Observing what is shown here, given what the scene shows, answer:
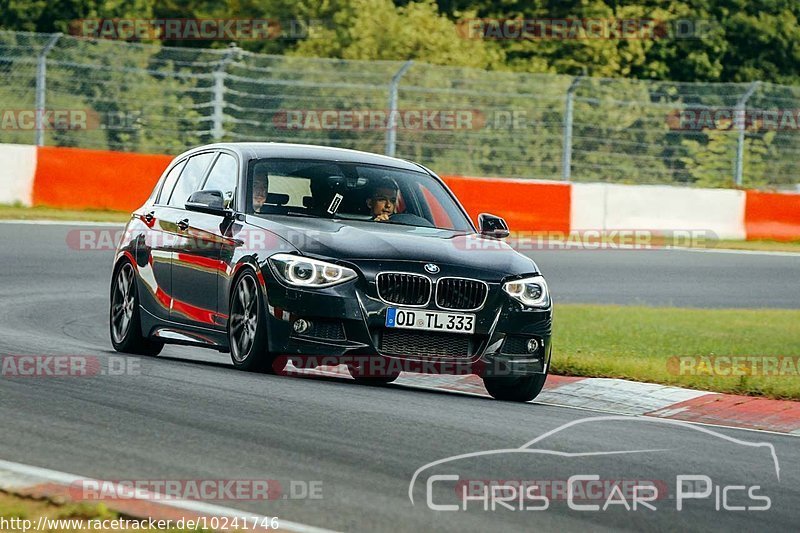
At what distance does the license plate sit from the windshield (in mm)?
1233

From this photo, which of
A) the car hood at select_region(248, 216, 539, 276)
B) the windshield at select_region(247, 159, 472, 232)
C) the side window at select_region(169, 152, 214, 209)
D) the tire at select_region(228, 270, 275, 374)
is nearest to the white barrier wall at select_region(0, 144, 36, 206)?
the side window at select_region(169, 152, 214, 209)

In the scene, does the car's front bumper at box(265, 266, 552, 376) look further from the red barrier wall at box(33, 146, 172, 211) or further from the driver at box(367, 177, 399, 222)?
the red barrier wall at box(33, 146, 172, 211)

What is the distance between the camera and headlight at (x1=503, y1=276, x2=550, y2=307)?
1011 cm

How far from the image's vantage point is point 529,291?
1022 centimetres

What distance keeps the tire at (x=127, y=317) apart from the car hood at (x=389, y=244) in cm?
170

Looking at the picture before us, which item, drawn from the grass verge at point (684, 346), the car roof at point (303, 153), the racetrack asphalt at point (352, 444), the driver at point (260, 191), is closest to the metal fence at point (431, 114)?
the grass verge at point (684, 346)

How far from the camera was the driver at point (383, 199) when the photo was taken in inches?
434

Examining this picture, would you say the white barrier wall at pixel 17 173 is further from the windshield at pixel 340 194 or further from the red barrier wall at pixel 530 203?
the windshield at pixel 340 194

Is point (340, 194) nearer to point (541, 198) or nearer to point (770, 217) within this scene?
point (541, 198)

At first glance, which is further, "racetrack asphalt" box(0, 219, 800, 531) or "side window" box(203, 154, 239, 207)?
"side window" box(203, 154, 239, 207)

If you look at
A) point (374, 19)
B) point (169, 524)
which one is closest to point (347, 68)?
point (374, 19)

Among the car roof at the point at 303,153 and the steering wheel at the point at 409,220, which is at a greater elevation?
the car roof at the point at 303,153

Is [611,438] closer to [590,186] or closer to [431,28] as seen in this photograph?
[590,186]

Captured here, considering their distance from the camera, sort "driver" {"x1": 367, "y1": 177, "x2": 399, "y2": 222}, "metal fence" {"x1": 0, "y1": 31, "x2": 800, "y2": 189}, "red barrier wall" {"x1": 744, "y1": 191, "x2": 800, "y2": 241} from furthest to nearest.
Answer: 1. "red barrier wall" {"x1": 744, "y1": 191, "x2": 800, "y2": 241}
2. "metal fence" {"x1": 0, "y1": 31, "x2": 800, "y2": 189}
3. "driver" {"x1": 367, "y1": 177, "x2": 399, "y2": 222}
